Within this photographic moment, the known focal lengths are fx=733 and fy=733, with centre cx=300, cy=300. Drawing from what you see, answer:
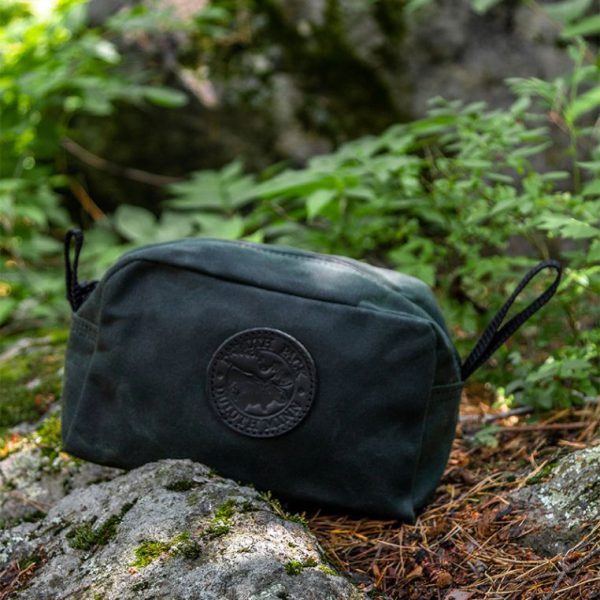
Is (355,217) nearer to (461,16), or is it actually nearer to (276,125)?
(276,125)

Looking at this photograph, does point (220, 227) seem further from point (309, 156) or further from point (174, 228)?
point (309, 156)

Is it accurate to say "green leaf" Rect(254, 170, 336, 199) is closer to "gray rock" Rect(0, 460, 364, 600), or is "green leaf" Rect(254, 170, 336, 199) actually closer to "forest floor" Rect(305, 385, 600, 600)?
"forest floor" Rect(305, 385, 600, 600)

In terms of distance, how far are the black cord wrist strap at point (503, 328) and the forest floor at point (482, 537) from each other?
11.2 inches

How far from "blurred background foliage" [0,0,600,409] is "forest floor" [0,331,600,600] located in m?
0.14

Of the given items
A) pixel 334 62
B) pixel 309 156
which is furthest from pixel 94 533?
pixel 334 62

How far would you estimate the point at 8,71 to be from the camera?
331 centimetres

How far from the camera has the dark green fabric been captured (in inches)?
67.2

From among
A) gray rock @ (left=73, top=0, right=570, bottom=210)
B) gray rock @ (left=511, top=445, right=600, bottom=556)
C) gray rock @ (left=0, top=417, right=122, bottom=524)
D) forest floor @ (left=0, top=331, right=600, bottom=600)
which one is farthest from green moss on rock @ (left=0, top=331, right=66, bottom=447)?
gray rock @ (left=73, top=0, right=570, bottom=210)

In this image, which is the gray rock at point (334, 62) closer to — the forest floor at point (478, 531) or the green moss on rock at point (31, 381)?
the green moss on rock at point (31, 381)

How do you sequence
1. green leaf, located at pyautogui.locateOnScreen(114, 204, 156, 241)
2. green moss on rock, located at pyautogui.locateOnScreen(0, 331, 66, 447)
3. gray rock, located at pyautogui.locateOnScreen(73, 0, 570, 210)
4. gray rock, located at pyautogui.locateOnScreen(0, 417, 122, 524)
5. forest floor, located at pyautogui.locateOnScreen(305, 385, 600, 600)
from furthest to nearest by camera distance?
gray rock, located at pyautogui.locateOnScreen(73, 0, 570, 210) → green leaf, located at pyautogui.locateOnScreen(114, 204, 156, 241) → green moss on rock, located at pyautogui.locateOnScreen(0, 331, 66, 447) → gray rock, located at pyautogui.locateOnScreen(0, 417, 122, 524) → forest floor, located at pyautogui.locateOnScreen(305, 385, 600, 600)

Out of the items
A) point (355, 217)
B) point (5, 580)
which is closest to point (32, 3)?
point (355, 217)

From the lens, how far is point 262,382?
1.73 metres

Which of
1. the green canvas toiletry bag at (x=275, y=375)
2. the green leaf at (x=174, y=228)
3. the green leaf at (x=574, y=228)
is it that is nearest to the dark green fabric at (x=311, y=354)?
the green canvas toiletry bag at (x=275, y=375)

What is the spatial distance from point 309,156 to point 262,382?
2811 mm
